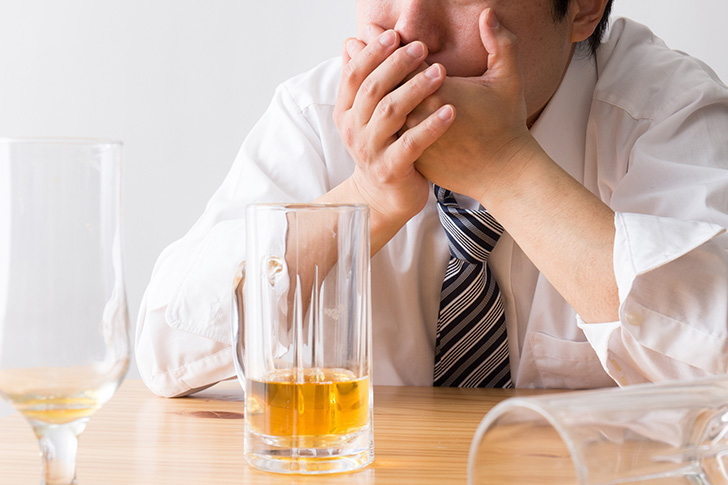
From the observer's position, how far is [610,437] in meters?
0.35

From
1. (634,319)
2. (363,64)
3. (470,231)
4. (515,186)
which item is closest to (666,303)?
(634,319)

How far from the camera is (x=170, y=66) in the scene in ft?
6.40

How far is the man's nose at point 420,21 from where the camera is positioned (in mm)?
941

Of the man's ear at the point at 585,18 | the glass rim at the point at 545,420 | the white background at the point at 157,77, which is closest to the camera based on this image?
the glass rim at the point at 545,420

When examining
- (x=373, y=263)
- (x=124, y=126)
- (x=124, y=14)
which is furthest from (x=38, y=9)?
(x=373, y=263)

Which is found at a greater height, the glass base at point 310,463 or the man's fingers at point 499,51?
the man's fingers at point 499,51

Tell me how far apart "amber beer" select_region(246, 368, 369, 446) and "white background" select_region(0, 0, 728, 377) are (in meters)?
1.42

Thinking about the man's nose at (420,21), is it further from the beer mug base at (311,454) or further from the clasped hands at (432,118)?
the beer mug base at (311,454)

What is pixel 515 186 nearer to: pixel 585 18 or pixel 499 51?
pixel 499 51

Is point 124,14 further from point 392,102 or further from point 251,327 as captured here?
point 251,327

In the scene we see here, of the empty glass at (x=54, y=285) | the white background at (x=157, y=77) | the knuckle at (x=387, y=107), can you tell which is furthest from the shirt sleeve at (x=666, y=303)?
the white background at (x=157, y=77)

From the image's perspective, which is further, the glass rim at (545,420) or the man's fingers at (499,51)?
the man's fingers at (499,51)

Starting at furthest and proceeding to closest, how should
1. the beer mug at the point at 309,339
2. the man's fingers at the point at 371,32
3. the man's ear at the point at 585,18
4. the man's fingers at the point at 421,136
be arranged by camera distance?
the man's ear at the point at 585,18 → the man's fingers at the point at 371,32 → the man's fingers at the point at 421,136 → the beer mug at the point at 309,339

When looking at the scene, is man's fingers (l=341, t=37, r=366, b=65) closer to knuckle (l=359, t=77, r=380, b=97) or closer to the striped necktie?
knuckle (l=359, t=77, r=380, b=97)
